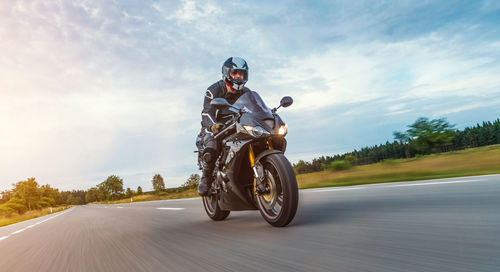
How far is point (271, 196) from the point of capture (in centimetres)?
365

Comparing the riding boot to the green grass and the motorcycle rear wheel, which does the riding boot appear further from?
the green grass

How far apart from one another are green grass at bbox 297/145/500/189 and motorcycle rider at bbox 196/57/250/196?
703 centimetres

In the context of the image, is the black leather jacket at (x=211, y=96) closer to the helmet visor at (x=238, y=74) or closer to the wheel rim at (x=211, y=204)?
the helmet visor at (x=238, y=74)

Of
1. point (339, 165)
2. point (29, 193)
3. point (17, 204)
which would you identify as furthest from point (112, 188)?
point (339, 165)

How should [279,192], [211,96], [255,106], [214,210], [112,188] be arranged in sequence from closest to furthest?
1. [279,192]
2. [255,106]
3. [211,96]
4. [214,210]
5. [112,188]

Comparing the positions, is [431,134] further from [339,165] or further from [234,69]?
[234,69]

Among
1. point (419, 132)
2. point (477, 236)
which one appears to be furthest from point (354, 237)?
point (419, 132)

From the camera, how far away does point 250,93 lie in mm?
4125

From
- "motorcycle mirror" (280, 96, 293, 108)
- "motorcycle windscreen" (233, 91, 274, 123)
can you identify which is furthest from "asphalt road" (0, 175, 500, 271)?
"motorcycle mirror" (280, 96, 293, 108)

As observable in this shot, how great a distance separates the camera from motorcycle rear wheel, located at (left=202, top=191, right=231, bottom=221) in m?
5.09

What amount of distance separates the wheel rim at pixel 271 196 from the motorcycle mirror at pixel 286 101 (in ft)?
3.16

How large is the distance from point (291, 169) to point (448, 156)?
30.2 feet

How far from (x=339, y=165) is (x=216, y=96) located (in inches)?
374

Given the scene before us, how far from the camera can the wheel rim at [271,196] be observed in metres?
3.55
